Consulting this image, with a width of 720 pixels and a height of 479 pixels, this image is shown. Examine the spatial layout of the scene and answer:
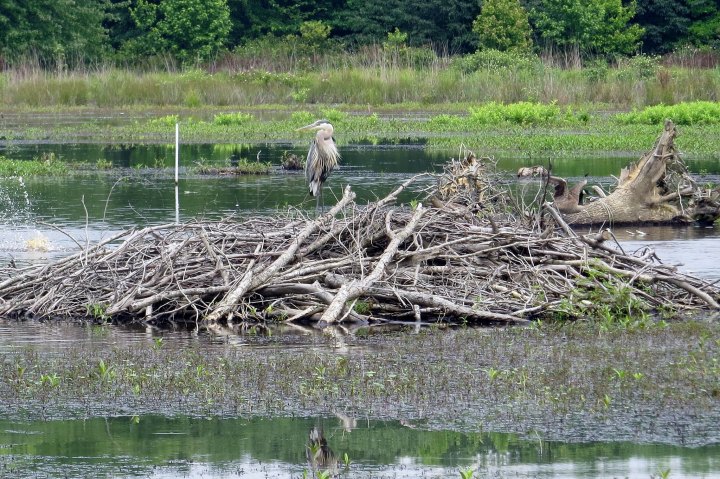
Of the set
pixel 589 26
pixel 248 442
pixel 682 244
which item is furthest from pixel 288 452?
pixel 589 26

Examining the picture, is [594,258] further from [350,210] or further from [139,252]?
[139,252]

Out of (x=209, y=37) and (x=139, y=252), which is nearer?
(x=139, y=252)

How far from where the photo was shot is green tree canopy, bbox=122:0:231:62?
54250 millimetres

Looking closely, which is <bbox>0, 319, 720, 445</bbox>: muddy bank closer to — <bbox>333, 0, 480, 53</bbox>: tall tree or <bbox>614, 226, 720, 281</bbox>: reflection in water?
<bbox>614, 226, 720, 281</bbox>: reflection in water

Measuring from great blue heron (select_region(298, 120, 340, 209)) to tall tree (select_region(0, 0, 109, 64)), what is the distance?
36320 millimetres

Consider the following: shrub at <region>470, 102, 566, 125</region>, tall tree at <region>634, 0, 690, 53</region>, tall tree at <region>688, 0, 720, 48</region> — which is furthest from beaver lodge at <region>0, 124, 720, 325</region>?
tall tree at <region>634, 0, 690, 53</region>

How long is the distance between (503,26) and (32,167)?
3099cm

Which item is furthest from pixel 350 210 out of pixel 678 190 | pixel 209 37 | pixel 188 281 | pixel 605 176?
pixel 209 37

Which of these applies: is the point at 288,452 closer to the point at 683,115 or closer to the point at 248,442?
the point at 248,442

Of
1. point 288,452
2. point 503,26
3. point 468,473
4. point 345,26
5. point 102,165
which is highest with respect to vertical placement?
point 345,26

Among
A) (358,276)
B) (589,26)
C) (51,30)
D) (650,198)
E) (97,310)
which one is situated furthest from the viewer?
(589,26)

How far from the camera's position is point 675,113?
113 ft

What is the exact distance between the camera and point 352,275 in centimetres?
1168

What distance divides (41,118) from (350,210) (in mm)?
31122
